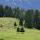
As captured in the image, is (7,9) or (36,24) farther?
(7,9)

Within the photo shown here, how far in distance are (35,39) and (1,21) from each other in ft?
52.6

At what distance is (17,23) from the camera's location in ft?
114

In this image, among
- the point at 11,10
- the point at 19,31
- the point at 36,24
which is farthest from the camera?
the point at 11,10

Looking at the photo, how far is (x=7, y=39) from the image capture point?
61.5 feet

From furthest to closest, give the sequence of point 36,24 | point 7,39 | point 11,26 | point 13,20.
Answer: point 36,24 → point 13,20 → point 11,26 → point 7,39

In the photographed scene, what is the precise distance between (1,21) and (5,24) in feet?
4.66

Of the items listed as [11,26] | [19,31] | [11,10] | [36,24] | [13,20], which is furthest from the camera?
[11,10]

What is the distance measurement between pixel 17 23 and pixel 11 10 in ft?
81.4

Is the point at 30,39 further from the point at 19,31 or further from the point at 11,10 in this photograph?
the point at 11,10

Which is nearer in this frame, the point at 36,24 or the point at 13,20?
the point at 13,20

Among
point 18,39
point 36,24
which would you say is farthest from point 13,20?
point 18,39

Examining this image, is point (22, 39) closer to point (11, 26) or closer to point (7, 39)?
point (7, 39)

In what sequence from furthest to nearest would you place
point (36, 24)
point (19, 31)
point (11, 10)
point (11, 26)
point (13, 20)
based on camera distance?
point (11, 10) → point (36, 24) → point (13, 20) → point (11, 26) → point (19, 31)

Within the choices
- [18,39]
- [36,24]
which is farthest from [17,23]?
[18,39]
